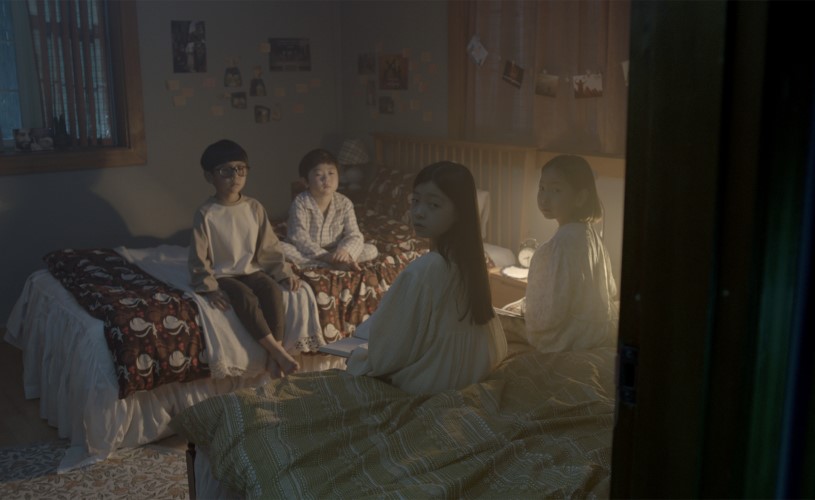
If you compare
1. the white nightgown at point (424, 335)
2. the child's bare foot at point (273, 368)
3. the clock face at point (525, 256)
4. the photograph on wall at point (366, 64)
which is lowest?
the child's bare foot at point (273, 368)

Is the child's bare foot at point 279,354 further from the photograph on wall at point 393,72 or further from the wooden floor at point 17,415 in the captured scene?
the photograph on wall at point 393,72

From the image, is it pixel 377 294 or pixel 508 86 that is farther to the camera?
pixel 508 86

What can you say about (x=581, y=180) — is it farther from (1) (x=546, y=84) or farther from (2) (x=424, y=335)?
(1) (x=546, y=84)

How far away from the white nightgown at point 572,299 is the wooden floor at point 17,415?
2038 mm

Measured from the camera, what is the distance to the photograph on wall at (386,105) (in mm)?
5125

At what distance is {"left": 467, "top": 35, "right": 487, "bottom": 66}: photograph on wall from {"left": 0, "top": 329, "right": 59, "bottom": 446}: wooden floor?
2665mm

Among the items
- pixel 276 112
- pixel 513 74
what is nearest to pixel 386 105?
pixel 276 112

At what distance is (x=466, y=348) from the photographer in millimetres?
2117

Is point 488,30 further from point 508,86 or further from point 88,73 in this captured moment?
point 88,73

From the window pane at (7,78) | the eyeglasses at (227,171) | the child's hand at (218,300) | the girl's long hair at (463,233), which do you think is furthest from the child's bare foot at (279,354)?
the window pane at (7,78)

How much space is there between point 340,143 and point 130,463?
306 centimetres

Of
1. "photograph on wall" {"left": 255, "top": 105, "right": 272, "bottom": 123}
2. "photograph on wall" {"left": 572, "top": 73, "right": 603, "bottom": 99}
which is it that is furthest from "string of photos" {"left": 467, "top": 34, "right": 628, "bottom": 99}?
"photograph on wall" {"left": 255, "top": 105, "right": 272, "bottom": 123}

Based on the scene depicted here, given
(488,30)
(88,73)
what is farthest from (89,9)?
(488,30)

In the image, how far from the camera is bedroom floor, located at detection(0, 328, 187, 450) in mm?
3203
